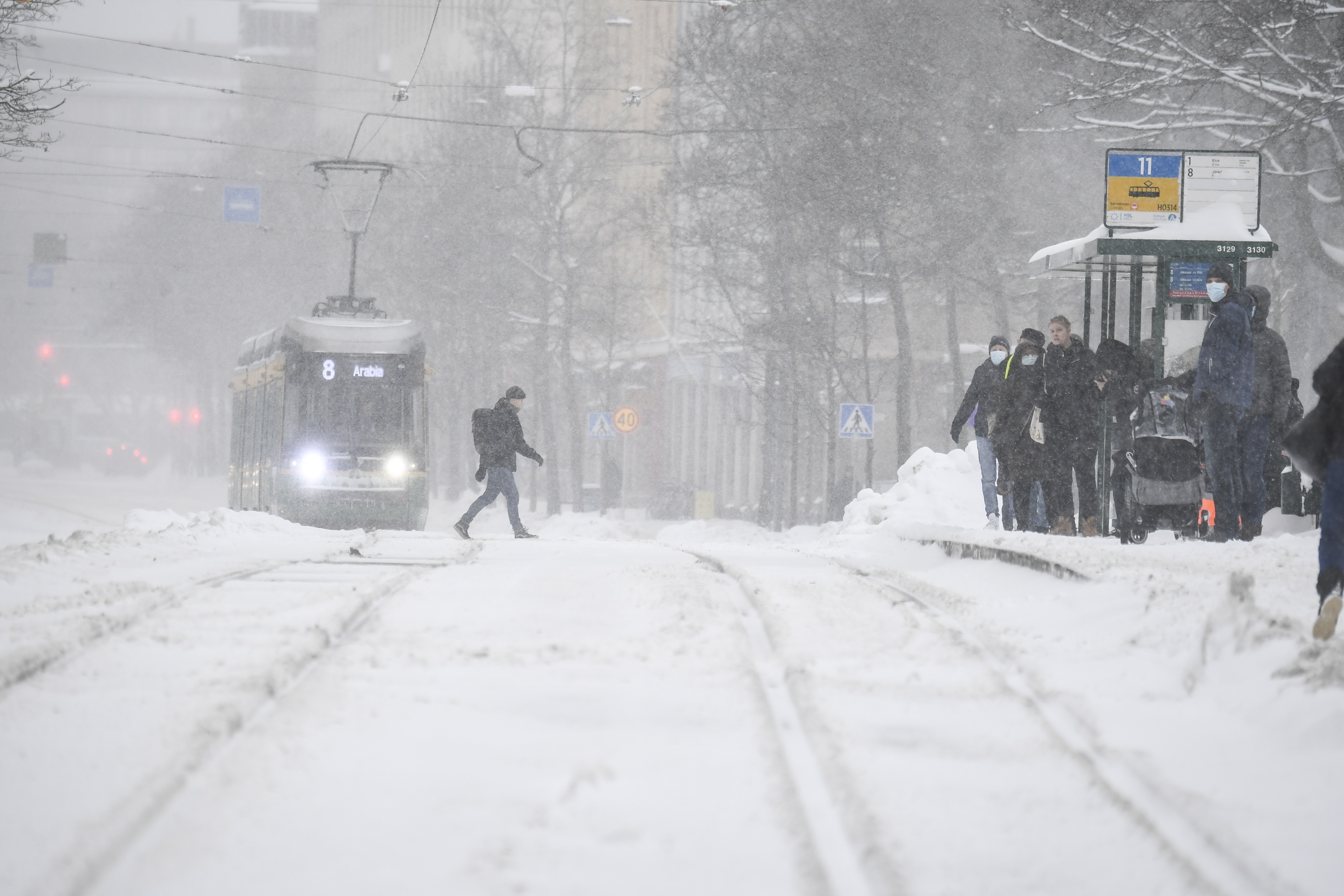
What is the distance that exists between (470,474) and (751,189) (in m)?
25.4

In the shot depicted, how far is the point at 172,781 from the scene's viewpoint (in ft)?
15.3

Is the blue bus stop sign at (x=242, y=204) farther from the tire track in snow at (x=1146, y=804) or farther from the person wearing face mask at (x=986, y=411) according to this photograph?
the tire track in snow at (x=1146, y=804)

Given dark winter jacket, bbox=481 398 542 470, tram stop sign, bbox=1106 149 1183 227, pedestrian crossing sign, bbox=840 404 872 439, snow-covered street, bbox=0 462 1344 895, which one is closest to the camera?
snow-covered street, bbox=0 462 1344 895

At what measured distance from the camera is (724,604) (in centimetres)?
903

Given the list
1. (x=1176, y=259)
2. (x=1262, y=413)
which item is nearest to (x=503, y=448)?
(x=1176, y=259)

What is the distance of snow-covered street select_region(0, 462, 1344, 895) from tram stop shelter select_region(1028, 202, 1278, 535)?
3.87 meters

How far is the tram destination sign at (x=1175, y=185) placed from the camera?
547 inches

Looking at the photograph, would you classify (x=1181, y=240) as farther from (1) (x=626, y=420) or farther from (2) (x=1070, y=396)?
(1) (x=626, y=420)

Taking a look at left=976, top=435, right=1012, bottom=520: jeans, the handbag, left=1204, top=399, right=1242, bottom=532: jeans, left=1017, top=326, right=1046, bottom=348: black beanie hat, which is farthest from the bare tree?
the handbag

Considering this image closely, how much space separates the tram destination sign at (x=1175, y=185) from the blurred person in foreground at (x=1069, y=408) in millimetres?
1189

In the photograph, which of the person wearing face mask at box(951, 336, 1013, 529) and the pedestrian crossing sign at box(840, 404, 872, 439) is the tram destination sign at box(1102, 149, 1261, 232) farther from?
the pedestrian crossing sign at box(840, 404, 872, 439)

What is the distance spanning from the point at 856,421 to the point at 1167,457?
14843mm

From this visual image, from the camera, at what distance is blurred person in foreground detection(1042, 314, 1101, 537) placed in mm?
13188

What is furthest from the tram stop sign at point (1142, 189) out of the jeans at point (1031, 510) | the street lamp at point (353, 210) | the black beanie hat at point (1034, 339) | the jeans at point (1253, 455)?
the street lamp at point (353, 210)
